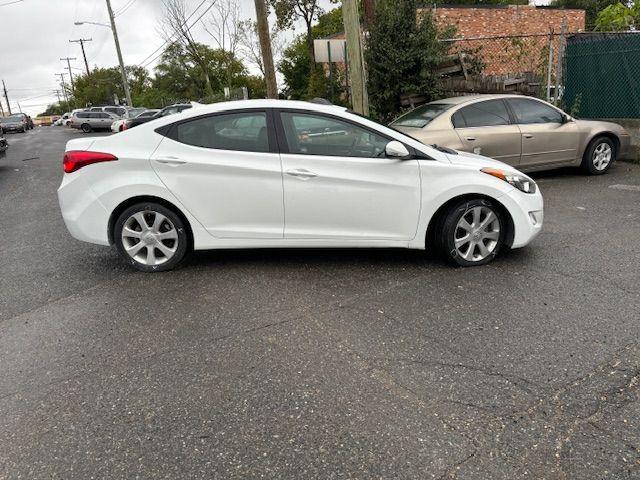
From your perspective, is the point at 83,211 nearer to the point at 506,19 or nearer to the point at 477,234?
the point at 477,234

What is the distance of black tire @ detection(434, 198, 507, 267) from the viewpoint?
471 cm

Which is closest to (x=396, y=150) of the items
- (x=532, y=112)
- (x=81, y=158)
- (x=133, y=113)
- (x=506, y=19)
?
(x=81, y=158)

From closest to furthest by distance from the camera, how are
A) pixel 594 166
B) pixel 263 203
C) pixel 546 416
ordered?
pixel 546 416 → pixel 263 203 → pixel 594 166

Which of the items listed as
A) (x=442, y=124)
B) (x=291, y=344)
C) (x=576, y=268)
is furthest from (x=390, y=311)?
(x=442, y=124)

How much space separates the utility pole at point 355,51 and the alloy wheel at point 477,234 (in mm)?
5682

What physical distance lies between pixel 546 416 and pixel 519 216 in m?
2.50

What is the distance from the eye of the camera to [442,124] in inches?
312

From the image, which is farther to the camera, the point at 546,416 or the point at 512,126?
the point at 512,126

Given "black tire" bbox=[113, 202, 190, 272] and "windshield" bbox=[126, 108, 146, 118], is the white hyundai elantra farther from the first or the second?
"windshield" bbox=[126, 108, 146, 118]

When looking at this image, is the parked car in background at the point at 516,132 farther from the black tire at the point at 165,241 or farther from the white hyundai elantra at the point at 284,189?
the black tire at the point at 165,241

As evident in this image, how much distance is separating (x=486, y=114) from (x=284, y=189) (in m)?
4.92

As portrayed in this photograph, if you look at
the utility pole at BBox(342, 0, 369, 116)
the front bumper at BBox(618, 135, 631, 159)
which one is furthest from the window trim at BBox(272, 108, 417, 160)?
the front bumper at BBox(618, 135, 631, 159)

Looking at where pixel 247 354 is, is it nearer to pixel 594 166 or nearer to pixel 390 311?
pixel 390 311

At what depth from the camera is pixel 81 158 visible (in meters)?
4.76
